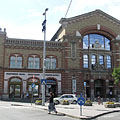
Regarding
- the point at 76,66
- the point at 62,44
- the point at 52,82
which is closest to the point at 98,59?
the point at 76,66

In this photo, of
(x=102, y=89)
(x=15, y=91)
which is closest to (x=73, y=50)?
(x=102, y=89)

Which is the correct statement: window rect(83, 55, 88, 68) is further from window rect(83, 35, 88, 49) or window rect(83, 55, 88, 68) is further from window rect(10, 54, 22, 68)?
window rect(10, 54, 22, 68)

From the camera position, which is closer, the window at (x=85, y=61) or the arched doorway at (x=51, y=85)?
the arched doorway at (x=51, y=85)

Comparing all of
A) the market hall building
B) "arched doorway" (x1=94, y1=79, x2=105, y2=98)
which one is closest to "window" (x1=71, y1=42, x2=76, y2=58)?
the market hall building

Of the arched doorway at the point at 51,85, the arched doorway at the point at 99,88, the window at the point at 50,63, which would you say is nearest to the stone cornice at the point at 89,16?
the window at the point at 50,63

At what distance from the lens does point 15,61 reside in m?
36.5

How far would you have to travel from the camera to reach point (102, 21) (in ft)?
137

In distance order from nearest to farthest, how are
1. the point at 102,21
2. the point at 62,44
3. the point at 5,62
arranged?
the point at 5,62 < the point at 62,44 < the point at 102,21

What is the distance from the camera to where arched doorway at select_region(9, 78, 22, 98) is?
35844 mm

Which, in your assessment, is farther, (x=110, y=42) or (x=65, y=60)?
(x=110, y=42)

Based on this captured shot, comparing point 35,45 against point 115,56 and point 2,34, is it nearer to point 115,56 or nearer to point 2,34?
point 2,34

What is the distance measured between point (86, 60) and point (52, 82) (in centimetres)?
802

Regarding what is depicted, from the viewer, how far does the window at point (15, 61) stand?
119 ft

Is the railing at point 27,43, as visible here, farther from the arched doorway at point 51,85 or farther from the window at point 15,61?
the arched doorway at point 51,85
